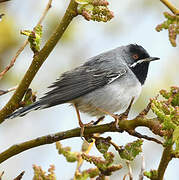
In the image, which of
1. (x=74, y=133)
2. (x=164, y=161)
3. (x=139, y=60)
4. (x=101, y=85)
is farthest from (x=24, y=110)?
(x=139, y=60)

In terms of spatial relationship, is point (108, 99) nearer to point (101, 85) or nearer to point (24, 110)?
point (101, 85)

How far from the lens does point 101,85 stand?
15.2 ft

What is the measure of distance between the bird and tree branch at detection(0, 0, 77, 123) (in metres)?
1.71

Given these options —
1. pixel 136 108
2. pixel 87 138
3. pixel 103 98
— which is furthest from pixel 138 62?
pixel 87 138

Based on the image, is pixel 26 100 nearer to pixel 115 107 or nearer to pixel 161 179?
pixel 161 179

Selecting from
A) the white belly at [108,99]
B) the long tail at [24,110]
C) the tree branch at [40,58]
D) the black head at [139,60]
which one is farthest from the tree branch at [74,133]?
the black head at [139,60]

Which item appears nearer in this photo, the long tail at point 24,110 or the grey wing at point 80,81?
the long tail at point 24,110

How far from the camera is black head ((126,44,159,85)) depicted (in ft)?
16.5

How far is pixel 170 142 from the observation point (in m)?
1.71

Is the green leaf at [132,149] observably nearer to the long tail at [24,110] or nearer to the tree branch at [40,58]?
the tree branch at [40,58]

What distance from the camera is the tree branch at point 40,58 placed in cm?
217

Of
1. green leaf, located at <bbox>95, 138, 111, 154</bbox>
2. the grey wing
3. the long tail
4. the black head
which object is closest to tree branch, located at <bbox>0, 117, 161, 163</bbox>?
green leaf, located at <bbox>95, 138, 111, 154</bbox>

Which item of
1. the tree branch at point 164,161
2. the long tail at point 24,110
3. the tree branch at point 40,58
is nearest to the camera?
the tree branch at point 164,161

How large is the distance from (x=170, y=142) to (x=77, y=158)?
33.4 inches
